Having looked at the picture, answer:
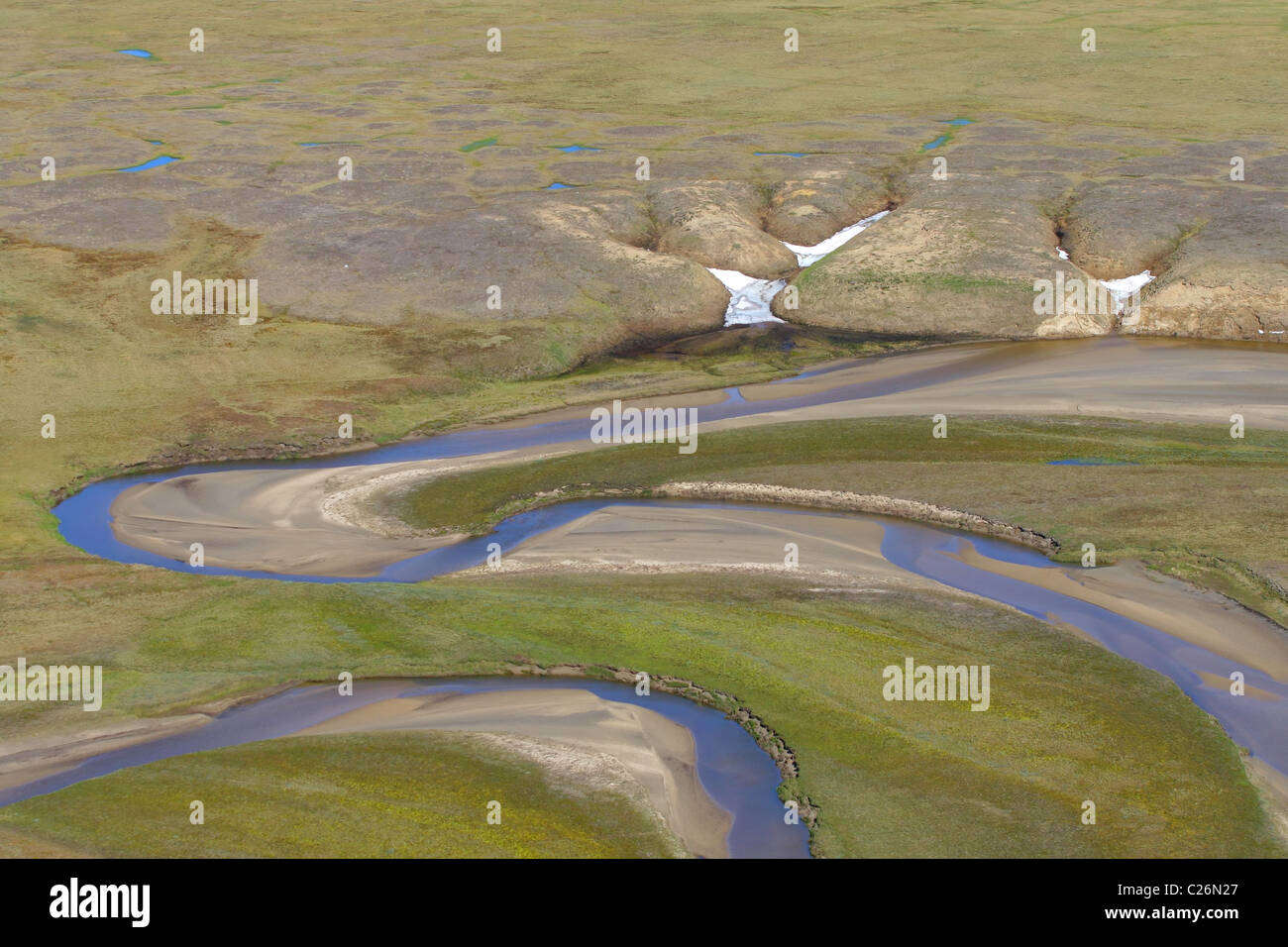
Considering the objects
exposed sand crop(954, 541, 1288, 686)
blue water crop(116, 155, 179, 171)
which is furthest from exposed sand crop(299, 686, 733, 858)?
blue water crop(116, 155, 179, 171)

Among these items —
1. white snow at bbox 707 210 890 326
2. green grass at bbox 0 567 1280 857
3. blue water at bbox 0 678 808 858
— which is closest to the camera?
green grass at bbox 0 567 1280 857

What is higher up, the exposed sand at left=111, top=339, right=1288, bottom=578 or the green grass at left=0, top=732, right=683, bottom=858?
the exposed sand at left=111, top=339, right=1288, bottom=578

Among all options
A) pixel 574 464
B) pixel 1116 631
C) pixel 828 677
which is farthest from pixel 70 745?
pixel 1116 631

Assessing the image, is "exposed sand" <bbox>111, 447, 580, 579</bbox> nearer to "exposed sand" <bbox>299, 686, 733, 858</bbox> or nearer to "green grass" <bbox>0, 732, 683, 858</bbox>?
→ "exposed sand" <bbox>299, 686, 733, 858</bbox>

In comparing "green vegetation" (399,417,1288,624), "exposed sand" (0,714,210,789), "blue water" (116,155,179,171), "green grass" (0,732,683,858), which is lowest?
"green grass" (0,732,683,858)

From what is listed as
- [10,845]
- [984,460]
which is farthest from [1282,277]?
[10,845]

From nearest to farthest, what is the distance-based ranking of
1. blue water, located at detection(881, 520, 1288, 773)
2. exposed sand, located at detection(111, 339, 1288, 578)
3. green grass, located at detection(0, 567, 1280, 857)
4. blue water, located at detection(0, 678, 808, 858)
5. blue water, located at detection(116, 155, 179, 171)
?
green grass, located at detection(0, 567, 1280, 857), blue water, located at detection(0, 678, 808, 858), blue water, located at detection(881, 520, 1288, 773), exposed sand, located at detection(111, 339, 1288, 578), blue water, located at detection(116, 155, 179, 171)

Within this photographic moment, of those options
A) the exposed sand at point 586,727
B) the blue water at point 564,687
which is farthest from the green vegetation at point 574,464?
the exposed sand at point 586,727

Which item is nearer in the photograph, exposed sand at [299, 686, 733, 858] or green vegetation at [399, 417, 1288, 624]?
exposed sand at [299, 686, 733, 858]
